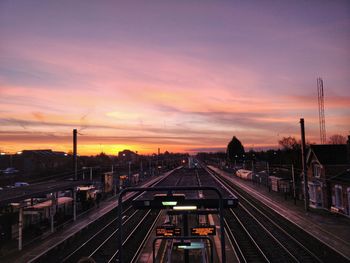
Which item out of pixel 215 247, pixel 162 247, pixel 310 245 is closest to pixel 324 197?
pixel 310 245

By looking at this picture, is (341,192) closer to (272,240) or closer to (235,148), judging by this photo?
(272,240)

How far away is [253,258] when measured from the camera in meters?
20.1

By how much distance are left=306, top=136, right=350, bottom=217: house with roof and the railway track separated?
17.5ft

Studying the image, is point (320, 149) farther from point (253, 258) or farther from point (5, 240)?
point (5, 240)

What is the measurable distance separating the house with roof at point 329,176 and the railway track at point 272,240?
5323 millimetres

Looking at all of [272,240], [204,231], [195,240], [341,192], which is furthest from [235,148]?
[204,231]

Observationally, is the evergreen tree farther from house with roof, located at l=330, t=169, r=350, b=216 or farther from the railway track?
house with roof, located at l=330, t=169, r=350, b=216

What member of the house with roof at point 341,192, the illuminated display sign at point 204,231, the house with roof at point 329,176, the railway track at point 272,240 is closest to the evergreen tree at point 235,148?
the house with roof at point 329,176

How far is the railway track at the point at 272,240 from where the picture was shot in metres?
20.0

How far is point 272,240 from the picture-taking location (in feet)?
79.8

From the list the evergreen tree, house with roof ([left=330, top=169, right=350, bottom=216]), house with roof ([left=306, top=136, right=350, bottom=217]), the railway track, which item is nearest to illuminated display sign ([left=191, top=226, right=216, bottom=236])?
the railway track

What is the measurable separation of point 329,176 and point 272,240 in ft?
48.0

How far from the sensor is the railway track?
2000 cm

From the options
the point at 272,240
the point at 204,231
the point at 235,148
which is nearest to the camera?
the point at 204,231
